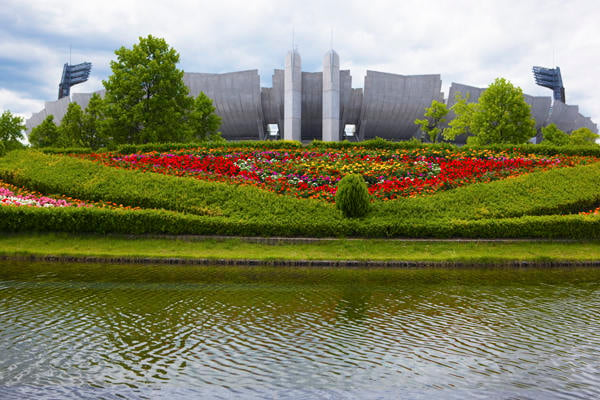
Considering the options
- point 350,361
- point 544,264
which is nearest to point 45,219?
point 350,361

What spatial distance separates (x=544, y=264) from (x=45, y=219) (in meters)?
12.4

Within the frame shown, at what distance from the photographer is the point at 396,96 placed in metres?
44.6

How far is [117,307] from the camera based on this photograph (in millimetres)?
6887

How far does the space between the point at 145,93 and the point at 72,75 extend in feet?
238

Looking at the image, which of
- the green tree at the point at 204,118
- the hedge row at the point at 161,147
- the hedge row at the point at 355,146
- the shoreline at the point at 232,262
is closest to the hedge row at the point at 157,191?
the shoreline at the point at 232,262

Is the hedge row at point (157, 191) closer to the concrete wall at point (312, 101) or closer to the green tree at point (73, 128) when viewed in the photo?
the green tree at point (73, 128)

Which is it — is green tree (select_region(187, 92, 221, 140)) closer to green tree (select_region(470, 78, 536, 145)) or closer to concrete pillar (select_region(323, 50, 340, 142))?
concrete pillar (select_region(323, 50, 340, 142))

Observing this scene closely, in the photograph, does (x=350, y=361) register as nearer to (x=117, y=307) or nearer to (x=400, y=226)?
(x=117, y=307)

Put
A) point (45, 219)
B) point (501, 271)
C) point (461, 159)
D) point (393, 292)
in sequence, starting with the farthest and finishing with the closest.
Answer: point (461, 159) → point (45, 219) → point (501, 271) → point (393, 292)

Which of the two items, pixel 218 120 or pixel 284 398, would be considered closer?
pixel 284 398

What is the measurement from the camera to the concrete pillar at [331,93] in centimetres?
4034

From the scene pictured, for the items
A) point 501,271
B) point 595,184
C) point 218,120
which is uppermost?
point 218,120

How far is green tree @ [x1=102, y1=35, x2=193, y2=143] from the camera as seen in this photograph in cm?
2436

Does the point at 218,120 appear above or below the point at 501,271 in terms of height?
above
